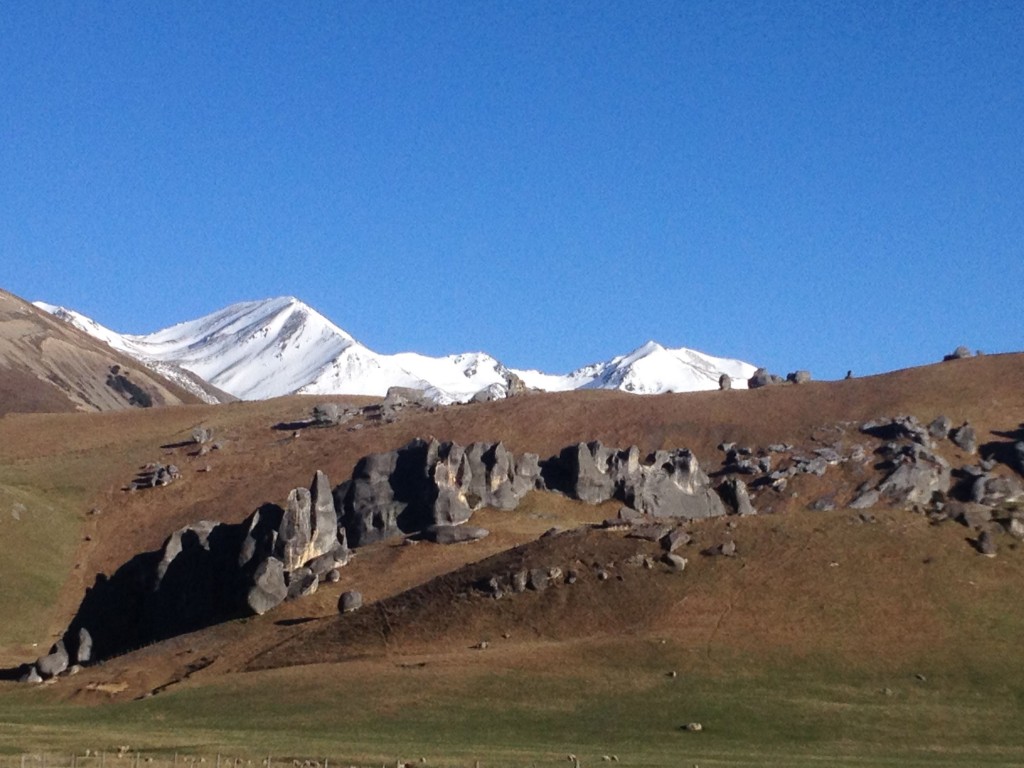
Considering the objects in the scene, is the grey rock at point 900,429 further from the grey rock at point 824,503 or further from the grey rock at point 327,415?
the grey rock at point 327,415

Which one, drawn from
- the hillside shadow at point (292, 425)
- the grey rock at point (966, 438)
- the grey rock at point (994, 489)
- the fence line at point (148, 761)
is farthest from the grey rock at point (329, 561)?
the grey rock at point (966, 438)

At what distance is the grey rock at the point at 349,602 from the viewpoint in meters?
77.4

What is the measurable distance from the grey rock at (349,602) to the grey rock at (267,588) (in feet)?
17.0

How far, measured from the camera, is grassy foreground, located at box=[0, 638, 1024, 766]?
51.2 metres

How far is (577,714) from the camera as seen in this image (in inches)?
2275

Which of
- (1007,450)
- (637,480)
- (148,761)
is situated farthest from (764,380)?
(148,761)

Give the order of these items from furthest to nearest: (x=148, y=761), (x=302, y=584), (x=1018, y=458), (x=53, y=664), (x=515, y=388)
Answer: (x=515, y=388), (x=1018, y=458), (x=302, y=584), (x=53, y=664), (x=148, y=761)

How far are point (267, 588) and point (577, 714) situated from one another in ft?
97.1

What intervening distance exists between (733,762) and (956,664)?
758 inches

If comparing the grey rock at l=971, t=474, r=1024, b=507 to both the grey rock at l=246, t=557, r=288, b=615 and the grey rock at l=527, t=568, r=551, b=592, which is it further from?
the grey rock at l=246, t=557, r=288, b=615

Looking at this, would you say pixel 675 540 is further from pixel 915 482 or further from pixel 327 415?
pixel 327 415

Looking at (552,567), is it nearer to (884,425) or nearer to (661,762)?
(661,762)

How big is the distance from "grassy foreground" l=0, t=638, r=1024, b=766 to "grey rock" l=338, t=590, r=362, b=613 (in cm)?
1019

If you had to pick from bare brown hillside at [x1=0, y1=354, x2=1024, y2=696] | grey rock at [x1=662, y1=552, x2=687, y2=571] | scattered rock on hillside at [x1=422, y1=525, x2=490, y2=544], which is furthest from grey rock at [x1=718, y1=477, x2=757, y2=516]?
grey rock at [x1=662, y1=552, x2=687, y2=571]
